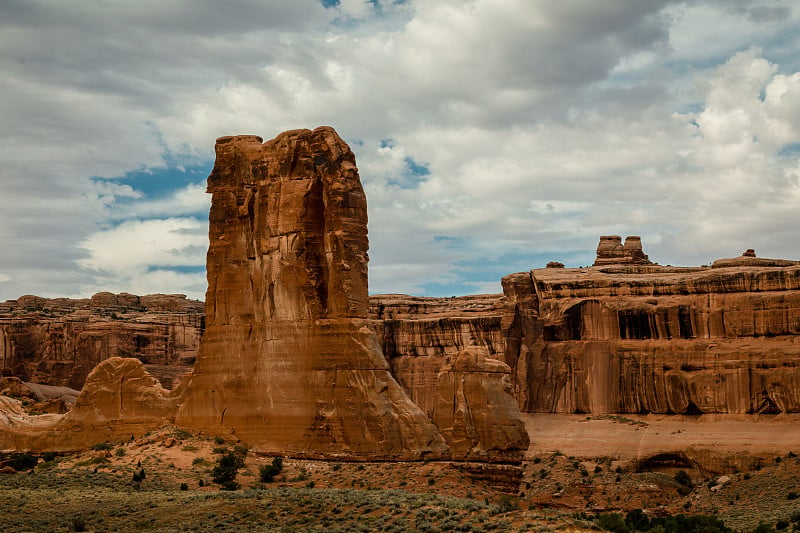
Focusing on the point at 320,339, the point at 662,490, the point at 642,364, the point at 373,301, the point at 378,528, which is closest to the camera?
the point at 378,528

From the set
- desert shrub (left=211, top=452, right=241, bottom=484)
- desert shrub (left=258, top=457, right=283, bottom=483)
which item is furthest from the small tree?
desert shrub (left=258, top=457, right=283, bottom=483)

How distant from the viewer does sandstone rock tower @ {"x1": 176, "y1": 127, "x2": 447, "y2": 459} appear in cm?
5350

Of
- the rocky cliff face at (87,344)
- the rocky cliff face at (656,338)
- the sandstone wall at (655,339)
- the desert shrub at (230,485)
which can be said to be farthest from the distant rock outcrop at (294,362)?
the rocky cliff face at (87,344)

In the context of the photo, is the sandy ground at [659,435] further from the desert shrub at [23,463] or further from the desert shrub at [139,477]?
the desert shrub at [139,477]

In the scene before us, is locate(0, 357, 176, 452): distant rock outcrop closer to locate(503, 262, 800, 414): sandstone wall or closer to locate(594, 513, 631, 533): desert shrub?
locate(594, 513, 631, 533): desert shrub

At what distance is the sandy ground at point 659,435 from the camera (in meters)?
81.8

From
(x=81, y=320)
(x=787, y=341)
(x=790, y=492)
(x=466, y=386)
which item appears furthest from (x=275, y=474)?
(x=81, y=320)

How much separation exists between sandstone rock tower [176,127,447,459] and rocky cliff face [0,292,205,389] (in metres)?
42.8

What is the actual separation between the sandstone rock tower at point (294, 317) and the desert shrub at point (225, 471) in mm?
3324

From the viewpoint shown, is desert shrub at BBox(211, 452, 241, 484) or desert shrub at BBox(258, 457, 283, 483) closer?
desert shrub at BBox(211, 452, 241, 484)

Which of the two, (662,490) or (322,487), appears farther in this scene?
(662,490)

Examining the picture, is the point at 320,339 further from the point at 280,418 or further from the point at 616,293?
the point at 616,293

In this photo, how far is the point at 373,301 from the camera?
389 ft

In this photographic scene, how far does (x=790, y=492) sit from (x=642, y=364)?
22.3 metres
